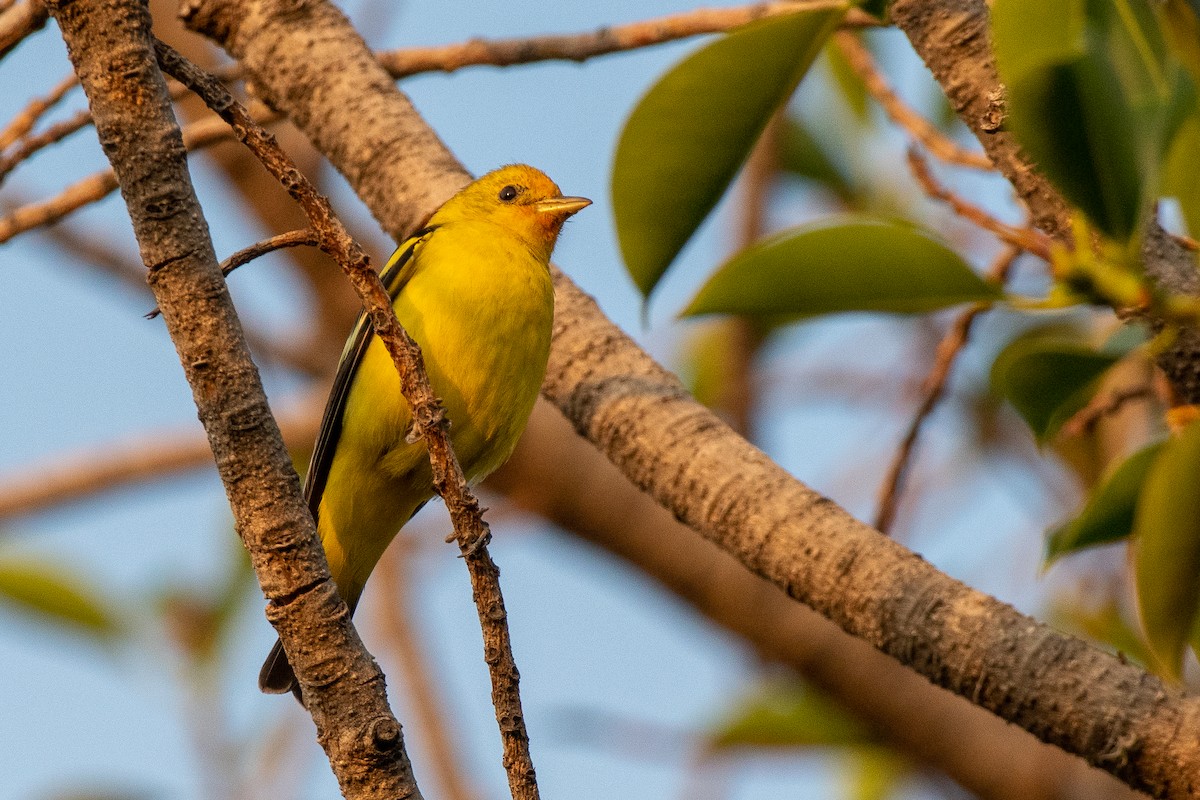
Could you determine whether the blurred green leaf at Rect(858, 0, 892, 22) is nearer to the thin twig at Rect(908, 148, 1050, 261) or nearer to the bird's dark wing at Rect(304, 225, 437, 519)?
the thin twig at Rect(908, 148, 1050, 261)

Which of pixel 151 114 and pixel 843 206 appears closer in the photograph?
pixel 151 114

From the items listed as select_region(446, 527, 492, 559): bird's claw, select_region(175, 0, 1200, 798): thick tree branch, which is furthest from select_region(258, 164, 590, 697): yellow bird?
select_region(446, 527, 492, 559): bird's claw

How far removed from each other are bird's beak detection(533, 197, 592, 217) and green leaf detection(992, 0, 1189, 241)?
264 centimetres

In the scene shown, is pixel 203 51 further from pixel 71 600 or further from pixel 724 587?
pixel 724 587

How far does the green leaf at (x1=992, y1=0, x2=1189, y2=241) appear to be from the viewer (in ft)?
6.09

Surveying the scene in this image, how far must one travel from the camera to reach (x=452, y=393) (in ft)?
12.1

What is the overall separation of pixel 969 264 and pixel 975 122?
84 centimetres

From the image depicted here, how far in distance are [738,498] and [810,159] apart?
3621 millimetres

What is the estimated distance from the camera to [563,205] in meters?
4.61

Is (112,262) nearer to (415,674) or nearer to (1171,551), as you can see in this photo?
(415,674)

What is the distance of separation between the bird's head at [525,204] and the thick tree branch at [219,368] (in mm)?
2233

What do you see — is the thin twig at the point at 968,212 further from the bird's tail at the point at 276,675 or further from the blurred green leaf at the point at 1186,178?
the bird's tail at the point at 276,675

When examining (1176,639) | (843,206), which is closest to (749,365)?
(843,206)

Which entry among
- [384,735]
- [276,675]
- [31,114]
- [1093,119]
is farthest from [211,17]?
[1093,119]
